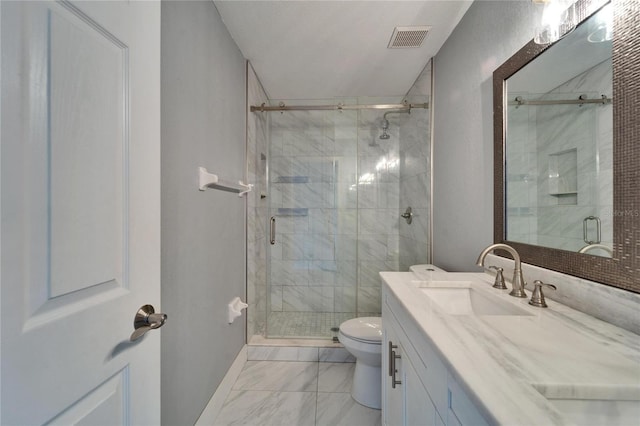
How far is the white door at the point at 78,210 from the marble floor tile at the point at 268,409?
105 centimetres

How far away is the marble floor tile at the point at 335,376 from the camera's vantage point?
71.6 inches

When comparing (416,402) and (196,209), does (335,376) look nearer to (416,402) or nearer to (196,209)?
(416,402)

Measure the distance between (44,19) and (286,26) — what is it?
1579mm

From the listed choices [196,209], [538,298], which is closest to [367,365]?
[538,298]

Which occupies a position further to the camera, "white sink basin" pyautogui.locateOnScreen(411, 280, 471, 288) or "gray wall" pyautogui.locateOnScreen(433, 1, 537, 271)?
"gray wall" pyautogui.locateOnScreen(433, 1, 537, 271)

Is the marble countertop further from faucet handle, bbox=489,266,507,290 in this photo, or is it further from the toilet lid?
the toilet lid

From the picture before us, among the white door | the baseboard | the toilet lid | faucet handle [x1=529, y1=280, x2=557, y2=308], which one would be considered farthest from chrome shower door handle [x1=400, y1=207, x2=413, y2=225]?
the white door

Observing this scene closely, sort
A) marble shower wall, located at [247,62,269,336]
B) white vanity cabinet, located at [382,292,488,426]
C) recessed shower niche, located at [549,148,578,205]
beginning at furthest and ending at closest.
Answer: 1. marble shower wall, located at [247,62,269,336]
2. recessed shower niche, located at [549,148,578,205]
3. white vanity cabinet, located at [382,292,488,426]

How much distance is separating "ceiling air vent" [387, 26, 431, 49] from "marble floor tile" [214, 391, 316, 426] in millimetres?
2471

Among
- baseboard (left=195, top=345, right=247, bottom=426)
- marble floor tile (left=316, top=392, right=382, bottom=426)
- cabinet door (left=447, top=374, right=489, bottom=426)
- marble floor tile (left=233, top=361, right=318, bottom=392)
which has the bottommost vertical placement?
marble floor tile (left=316, top=392, right=382, bottom=426)

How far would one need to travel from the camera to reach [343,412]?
160 centimetres

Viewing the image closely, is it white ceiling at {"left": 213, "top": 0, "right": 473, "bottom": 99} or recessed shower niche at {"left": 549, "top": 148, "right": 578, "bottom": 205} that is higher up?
white ceiling at {"left": 213, "top": 0, "right": 473, "bottom": 99}

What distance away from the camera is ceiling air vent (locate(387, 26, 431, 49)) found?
171 centimetres

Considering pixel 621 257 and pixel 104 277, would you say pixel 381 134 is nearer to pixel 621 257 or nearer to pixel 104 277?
pixel 621 257
